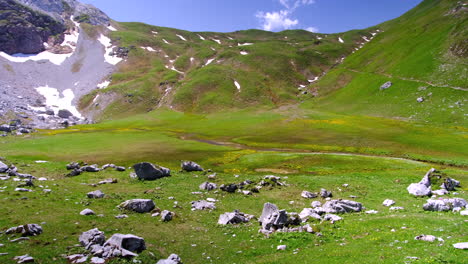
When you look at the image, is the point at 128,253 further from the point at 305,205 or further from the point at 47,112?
the point at 47,112

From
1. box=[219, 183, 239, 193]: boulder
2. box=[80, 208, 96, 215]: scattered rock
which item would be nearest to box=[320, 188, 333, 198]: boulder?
box=[219, 183, 239, 193]: boulder

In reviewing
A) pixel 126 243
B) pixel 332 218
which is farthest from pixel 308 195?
pixel 126 243

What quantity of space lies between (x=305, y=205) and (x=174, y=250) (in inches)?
685

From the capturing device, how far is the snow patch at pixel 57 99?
6909 inches

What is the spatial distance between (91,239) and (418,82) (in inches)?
6671

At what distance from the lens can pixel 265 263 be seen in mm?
17375

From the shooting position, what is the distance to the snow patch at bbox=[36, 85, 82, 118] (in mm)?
175500

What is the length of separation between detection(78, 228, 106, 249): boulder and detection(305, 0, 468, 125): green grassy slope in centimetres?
12400

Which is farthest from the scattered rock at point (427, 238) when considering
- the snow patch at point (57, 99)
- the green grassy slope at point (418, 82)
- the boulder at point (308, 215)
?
the snow patch at point (57, 99)

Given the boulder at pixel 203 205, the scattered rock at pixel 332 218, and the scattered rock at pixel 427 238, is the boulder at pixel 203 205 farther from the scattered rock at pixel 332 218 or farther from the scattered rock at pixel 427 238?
the scattered rock at pixel 427 238

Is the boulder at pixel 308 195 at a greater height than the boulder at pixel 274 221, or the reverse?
the boulder at pixel 274 221

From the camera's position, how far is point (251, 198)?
34.8 meters

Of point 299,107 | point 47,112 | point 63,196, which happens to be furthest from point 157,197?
point 47,112

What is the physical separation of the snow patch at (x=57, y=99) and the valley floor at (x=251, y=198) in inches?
4569
